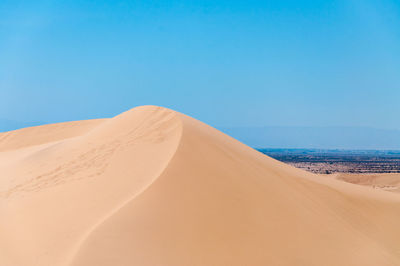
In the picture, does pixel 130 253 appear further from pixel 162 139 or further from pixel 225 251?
pixel 162 139

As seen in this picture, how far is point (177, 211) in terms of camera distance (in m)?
7.68

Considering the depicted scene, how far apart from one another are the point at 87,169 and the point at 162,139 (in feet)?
7.55

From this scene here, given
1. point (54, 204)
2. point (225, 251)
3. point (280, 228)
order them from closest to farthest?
point (225, 251) → point (280, 228) → point (54, 204)

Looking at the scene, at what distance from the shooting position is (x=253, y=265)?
21.9 ft

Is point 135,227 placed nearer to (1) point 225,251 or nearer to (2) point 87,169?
(1) point 225,251

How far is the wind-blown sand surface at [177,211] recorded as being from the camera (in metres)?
6.83

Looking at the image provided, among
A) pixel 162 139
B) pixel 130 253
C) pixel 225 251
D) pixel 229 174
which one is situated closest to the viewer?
pixel 130 253

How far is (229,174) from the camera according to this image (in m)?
9.48

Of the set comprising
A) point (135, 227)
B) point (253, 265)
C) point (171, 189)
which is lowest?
point (253, 265)

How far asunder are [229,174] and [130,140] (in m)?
3.70

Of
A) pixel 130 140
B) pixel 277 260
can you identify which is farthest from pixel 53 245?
pixel 130 140

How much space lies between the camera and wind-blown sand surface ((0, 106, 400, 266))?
683 cm

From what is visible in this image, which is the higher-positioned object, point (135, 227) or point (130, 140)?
point (130, 140)

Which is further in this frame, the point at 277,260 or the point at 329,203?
the point at 329,203
